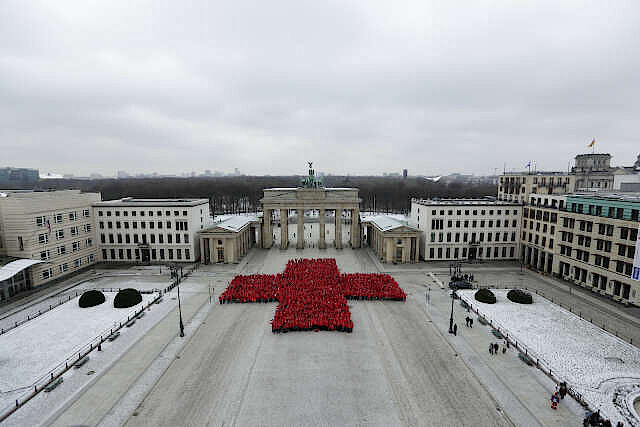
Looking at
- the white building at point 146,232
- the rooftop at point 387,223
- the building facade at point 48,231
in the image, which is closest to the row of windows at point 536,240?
the rooftop at point 387,223

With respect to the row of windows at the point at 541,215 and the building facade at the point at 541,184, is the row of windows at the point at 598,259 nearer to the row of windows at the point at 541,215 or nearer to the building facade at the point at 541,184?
the row of windows at the point at 541,215

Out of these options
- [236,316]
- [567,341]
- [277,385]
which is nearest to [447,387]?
[277,385]

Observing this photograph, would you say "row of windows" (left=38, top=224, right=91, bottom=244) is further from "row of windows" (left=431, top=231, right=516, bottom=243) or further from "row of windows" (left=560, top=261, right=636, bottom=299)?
"row of windows" (left=560, top=261, right=636, bottom=299)

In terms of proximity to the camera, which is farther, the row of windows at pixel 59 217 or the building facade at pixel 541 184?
the building facade at pixel 541 184

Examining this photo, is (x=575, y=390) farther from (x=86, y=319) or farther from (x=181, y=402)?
(x=86, y=319)

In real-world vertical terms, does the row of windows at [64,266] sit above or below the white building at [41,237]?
below
